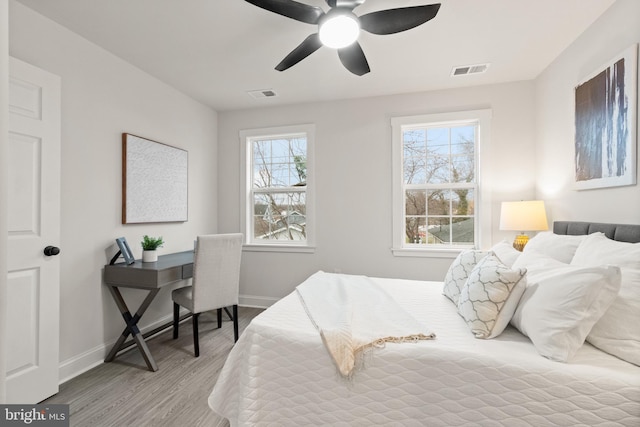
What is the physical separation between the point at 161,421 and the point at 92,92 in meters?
2.55

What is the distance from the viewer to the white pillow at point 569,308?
122cm

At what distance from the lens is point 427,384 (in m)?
1.28

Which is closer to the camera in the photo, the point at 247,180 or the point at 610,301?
the point at 610,301

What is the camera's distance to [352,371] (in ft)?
4.39

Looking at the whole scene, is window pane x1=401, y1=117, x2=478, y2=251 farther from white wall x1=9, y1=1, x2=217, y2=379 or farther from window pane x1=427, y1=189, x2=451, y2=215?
white wall x1=9, y1=1, x2=217, y2=379

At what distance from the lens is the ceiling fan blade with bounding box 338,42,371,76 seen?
204cm

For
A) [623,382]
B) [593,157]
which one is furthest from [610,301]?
[593,157]

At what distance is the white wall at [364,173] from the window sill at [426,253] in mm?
54

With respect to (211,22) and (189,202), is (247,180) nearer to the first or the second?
(189,202)

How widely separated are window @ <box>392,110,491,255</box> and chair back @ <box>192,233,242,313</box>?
188 centimetres

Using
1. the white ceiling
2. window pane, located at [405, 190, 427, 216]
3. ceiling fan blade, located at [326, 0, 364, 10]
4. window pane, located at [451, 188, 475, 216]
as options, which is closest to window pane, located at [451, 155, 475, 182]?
window pane, located at [451, 188, 475, 216]

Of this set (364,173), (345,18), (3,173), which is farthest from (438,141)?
(3,173)

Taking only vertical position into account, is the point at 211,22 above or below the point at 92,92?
above

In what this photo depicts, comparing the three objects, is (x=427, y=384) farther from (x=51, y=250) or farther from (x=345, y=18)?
(x=51, y=250)
